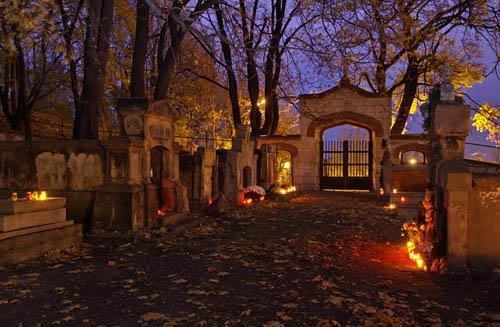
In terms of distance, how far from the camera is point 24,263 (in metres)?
6.30

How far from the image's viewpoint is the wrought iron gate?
76.9 feet

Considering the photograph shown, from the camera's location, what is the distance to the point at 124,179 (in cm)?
866

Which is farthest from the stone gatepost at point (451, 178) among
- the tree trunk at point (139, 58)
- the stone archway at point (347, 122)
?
the stone archway at point (347, 122)

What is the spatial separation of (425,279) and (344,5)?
15.7 ft

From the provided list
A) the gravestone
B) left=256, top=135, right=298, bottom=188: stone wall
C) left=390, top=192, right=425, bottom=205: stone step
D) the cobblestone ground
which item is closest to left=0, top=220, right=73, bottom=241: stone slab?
the gravestone

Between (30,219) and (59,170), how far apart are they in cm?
243

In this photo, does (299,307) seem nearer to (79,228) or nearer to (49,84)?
(79,228)

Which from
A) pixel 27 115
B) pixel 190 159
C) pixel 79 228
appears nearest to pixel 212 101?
pixel 27 115

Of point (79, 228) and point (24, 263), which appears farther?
point (79, 228)

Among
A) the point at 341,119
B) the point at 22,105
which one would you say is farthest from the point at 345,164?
the point at 22,105

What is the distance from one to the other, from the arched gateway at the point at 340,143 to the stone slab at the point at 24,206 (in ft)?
50.4

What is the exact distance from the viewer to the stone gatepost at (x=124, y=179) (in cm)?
854

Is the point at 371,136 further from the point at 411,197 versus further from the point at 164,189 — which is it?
the point at 164,189

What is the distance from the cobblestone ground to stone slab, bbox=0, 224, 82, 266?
0.23m
